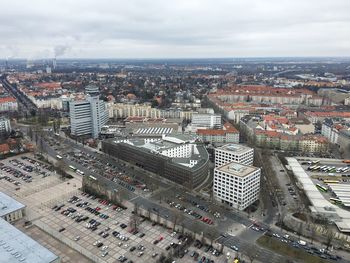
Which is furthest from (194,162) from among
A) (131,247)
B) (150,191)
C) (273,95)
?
(273,95)

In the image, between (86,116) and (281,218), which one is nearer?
(281,218)

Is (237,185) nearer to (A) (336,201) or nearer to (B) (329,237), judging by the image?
(B) (329,237)

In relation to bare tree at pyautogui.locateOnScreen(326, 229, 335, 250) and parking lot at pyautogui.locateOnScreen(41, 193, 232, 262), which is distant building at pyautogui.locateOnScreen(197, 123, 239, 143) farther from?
bare tree at pyautogui.locateOnScreen(326, 229, 335, 250)

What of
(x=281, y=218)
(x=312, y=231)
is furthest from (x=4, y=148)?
(x=312, y=231)

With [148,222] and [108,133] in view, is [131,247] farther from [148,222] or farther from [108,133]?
[108,133]

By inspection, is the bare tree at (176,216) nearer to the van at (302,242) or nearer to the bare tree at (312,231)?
the van at (302,242)

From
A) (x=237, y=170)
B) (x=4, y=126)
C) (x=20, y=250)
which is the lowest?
(x=20, y=250)

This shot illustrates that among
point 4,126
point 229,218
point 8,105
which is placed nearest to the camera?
point 229,218

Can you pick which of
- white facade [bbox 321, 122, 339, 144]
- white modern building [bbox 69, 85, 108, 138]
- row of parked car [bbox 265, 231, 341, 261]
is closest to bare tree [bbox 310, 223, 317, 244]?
row of parked car [bbox 265, 231, 341, 261]
